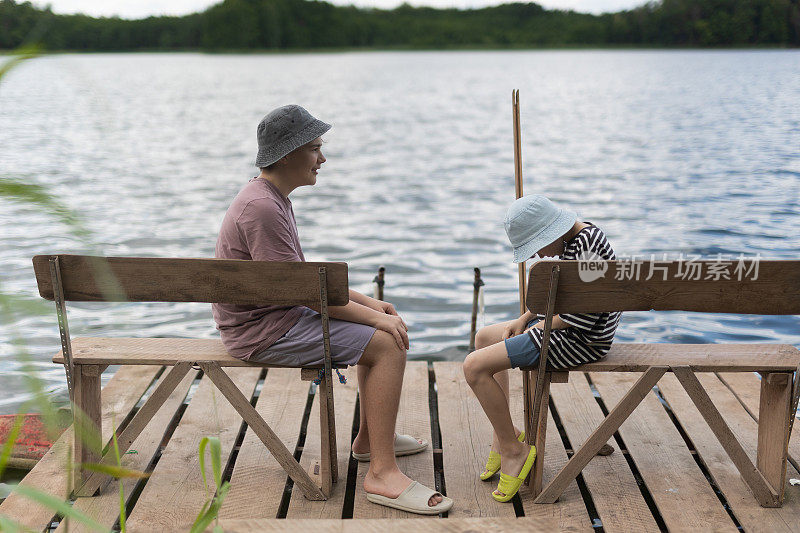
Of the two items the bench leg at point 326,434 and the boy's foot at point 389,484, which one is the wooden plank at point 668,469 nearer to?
the boy's foot at point 389,484

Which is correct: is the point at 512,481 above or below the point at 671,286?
below

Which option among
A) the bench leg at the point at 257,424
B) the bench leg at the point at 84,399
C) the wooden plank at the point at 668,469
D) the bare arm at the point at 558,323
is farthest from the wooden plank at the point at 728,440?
the bench leg at the point at 84,399

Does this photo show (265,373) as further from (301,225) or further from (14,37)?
(301,225)

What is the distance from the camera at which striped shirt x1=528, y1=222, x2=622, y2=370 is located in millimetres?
2846

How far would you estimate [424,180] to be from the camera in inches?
599

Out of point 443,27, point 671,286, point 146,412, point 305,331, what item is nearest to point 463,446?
point 305,331

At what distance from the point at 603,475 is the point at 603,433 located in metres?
0.37

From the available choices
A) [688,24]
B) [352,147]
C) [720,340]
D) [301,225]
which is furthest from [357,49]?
[720,340]

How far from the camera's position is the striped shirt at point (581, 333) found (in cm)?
285

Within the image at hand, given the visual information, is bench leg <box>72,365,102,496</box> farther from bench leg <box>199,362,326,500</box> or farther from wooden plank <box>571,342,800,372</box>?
wooden plank <box>571,342,800,372</box>

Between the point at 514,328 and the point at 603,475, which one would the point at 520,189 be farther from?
the point at 603,475

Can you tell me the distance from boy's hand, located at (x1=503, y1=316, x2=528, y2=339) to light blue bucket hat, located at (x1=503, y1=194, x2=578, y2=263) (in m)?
0.29

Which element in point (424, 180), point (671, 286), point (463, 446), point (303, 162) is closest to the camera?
point (671, 286)

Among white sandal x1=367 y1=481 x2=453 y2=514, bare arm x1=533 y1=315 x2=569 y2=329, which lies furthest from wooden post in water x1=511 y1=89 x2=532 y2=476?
white sandal x1=367 y1=481 x2=453 y2=514
